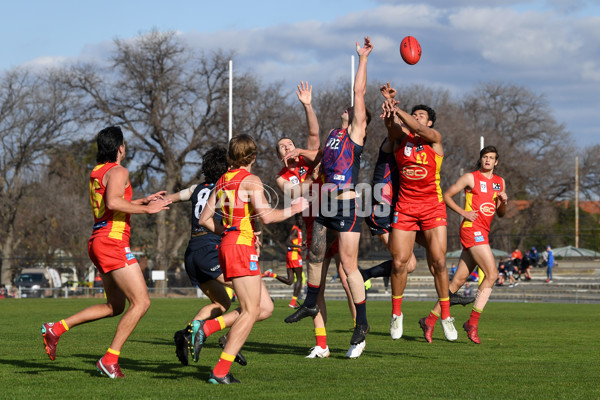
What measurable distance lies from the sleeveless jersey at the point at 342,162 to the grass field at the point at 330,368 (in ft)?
6.08

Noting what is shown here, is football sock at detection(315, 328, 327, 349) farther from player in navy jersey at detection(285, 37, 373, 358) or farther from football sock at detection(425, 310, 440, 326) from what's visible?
football sock at detection(425, 310, 440, 326)

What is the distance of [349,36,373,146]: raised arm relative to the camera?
8617 mm

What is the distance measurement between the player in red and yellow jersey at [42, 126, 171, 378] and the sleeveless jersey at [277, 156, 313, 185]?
7.49 ft

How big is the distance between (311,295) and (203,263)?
1.22 metres

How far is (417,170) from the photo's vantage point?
396 inches

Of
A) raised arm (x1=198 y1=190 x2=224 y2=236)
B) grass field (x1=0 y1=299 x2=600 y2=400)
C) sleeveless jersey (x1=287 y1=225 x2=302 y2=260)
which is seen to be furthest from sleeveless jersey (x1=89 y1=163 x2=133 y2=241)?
sleeveless jersey (x1=287 y1=225 x2=302 y2=260)

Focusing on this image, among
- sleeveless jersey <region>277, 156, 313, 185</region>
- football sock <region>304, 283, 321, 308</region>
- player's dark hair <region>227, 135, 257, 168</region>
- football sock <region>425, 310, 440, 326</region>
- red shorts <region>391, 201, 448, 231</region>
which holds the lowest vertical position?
football sock <region>425, 310, 440, 326</region>

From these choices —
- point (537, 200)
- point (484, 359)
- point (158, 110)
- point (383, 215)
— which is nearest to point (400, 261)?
point (383, 215)

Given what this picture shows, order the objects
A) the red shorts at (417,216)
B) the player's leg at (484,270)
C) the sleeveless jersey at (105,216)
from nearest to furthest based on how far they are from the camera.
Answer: the sleeveless jersey at (105,216), the red shorts at (417,216), the player's leg at (484,270)

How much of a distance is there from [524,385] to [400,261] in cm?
368

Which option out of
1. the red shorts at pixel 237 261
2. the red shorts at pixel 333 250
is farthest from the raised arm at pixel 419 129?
the red shorts at pixel 237 261

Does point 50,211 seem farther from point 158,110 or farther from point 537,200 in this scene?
point 537,200

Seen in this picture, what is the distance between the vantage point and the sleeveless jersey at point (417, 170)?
10000 millimetres

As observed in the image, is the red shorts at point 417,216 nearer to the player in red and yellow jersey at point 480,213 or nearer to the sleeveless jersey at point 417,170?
the sleeveless jersey at point 417,170
